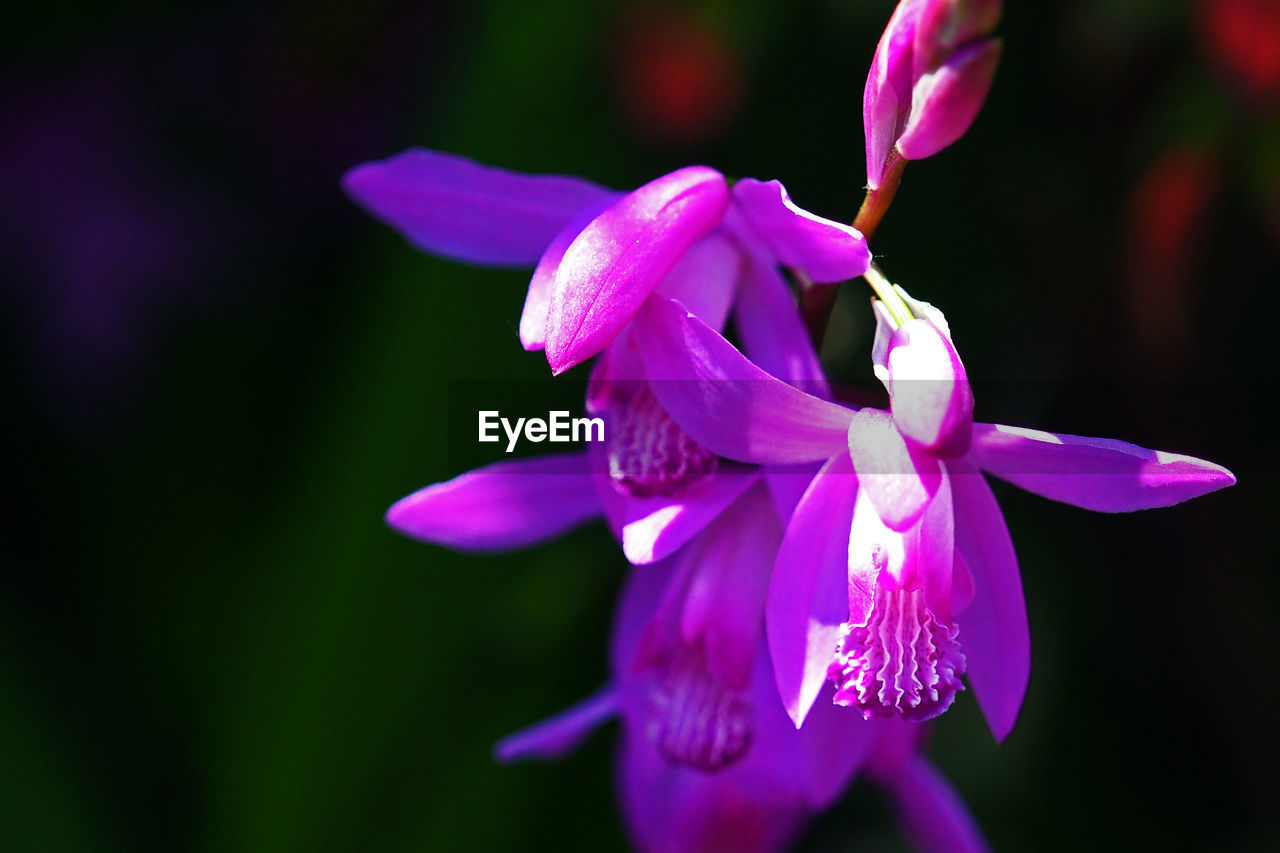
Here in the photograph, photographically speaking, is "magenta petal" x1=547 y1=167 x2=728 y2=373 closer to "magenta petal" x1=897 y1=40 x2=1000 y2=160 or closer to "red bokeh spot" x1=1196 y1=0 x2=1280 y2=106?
"magenta petal" x1=897 y1=40 x2=1000 y2=160

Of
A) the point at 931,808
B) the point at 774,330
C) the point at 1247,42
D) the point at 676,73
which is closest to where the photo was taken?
the point at 774,330

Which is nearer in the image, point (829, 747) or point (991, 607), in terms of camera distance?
point (991, 607)

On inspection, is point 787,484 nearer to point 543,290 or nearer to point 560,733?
point 543,290

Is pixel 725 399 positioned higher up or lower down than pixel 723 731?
higher up

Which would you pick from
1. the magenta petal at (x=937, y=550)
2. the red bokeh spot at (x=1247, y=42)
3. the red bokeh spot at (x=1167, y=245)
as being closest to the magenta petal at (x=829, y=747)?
the magenta petal at (x=937, y=550)

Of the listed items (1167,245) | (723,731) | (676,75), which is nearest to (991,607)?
(723,731)
